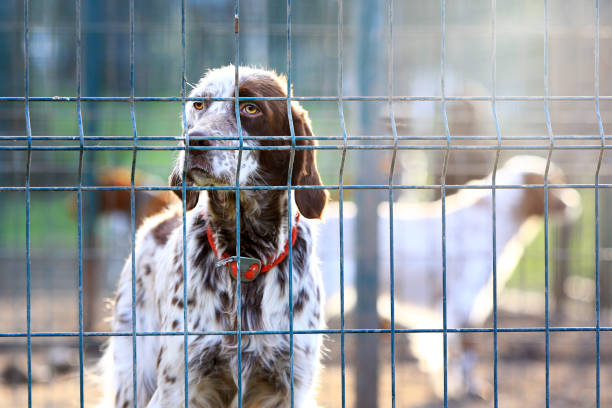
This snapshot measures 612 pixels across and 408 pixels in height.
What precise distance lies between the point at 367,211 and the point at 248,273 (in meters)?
1.62

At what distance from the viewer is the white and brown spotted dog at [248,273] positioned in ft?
9.07

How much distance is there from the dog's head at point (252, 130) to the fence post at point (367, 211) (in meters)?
1.22

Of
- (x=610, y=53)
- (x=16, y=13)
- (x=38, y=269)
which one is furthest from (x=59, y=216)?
(x=610, y=53)

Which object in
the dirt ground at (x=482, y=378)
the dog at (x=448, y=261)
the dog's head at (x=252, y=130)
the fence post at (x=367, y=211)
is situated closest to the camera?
the dog's head at (x=252, y=130)

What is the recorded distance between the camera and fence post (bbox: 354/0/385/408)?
414cm

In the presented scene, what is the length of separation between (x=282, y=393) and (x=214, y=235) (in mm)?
710

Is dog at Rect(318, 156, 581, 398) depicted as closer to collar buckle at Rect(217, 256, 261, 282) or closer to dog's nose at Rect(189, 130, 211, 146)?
collar buckle at Rect(217, 256, 261, 282)

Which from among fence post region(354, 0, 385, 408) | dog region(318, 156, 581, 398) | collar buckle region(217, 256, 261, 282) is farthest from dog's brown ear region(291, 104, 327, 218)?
dog region(318, 156, 581, 398)

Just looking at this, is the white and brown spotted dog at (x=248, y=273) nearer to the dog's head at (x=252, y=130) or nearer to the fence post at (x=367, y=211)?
the dog's head at (x=252, y=130)

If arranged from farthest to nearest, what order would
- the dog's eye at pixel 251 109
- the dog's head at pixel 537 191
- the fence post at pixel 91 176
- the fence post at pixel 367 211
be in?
the fence post at pixel 91 176, the dog's head at pixel 537 191, the fence post at pixel 367 211, the dog's eye at pixel 251 109

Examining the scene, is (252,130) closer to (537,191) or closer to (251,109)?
(251,109)

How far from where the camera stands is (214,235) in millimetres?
2961

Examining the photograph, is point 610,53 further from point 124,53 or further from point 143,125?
point 143,125

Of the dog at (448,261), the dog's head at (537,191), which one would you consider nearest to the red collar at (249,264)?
the dog at (448,261)
